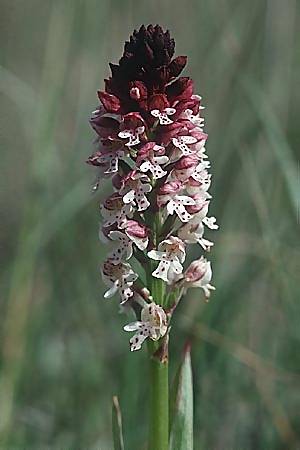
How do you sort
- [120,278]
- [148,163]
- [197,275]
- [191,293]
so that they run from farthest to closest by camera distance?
[191,293] → [197,275] → [120,278] → [148,163]

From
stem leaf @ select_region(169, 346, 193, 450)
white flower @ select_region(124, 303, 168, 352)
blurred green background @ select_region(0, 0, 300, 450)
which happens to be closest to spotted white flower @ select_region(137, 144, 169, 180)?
white flower @ select_region(124, 303, 168, 352)

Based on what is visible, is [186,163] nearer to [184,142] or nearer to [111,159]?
[184,142]

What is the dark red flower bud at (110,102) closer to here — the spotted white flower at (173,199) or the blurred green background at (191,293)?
the spotted white flower at (173,199)

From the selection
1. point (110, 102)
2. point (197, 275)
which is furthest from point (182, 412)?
point (110, 102)

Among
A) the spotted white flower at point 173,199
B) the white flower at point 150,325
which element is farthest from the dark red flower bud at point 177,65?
the white flower at point 150,325
